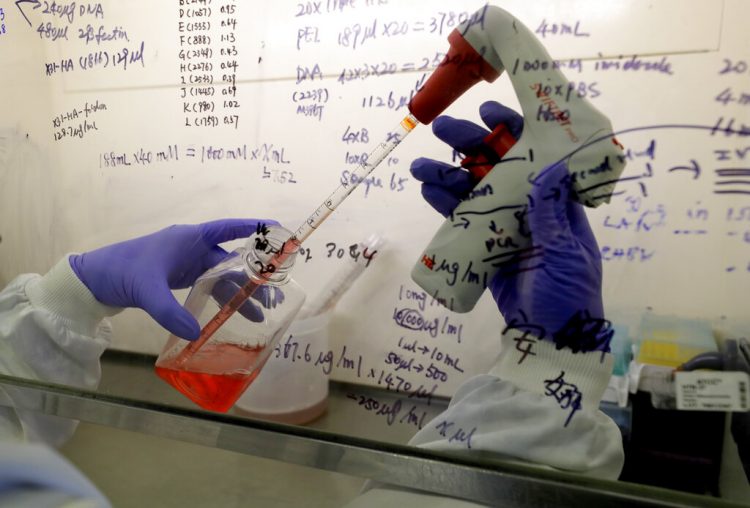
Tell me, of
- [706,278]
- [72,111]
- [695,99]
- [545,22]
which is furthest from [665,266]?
[72,111]

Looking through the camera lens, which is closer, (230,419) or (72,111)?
(230,419)

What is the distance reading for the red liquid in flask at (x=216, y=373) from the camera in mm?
663

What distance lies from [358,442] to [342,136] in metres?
0.43

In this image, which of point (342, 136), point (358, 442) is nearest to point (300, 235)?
point (342, 136)

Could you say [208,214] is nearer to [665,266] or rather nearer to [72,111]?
[72,111]

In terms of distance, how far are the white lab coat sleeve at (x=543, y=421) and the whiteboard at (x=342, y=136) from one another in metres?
0.13

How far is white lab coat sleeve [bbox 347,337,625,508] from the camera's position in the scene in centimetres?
46

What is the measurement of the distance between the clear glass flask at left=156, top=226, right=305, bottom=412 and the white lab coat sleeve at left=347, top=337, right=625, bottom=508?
10.4 inches

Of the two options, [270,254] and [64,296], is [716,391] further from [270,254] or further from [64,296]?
[64,296]

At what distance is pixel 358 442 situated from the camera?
0.49 meters

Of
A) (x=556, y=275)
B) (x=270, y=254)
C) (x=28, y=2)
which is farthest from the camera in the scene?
(x=28, y=2)

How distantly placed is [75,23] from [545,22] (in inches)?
27.5

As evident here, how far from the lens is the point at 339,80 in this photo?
0.72 m

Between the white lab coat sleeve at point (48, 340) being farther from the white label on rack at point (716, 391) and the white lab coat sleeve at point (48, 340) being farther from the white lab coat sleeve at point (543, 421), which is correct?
the white label on rack at point (716, 391)
